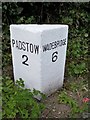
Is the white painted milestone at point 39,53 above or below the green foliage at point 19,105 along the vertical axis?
above

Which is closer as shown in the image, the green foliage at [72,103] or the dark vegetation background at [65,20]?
the green foliage at [72,103]

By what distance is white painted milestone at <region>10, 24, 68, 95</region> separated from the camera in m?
3.52

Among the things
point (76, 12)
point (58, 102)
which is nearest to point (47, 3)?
point (76, 12)

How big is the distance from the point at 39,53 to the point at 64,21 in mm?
2039

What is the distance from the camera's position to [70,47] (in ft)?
17.0

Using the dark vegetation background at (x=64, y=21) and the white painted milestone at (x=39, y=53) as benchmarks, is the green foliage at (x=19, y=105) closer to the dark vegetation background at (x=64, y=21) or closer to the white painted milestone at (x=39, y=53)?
the white painted milestone at (x=39, y=53)

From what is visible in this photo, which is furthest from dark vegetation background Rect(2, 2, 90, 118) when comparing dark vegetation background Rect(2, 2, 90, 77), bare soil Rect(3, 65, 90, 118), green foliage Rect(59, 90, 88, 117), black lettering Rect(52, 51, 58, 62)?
black lettering Rect(52, 51, 58, 62)

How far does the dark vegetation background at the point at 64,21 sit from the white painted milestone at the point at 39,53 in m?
0.45

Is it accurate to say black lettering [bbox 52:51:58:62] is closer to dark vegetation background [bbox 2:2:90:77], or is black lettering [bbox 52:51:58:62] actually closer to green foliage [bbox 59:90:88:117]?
green foliage [bbox 59:90:88:117]

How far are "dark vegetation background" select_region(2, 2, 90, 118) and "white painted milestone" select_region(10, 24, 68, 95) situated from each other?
17.8 inches

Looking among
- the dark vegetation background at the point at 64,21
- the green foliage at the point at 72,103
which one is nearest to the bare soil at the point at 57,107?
the green foliage at the point at 72,103

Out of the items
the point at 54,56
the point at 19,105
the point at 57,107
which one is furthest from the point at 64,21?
the point at 19,105

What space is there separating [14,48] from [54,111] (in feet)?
3.12

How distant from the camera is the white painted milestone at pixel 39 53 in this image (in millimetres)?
3523
